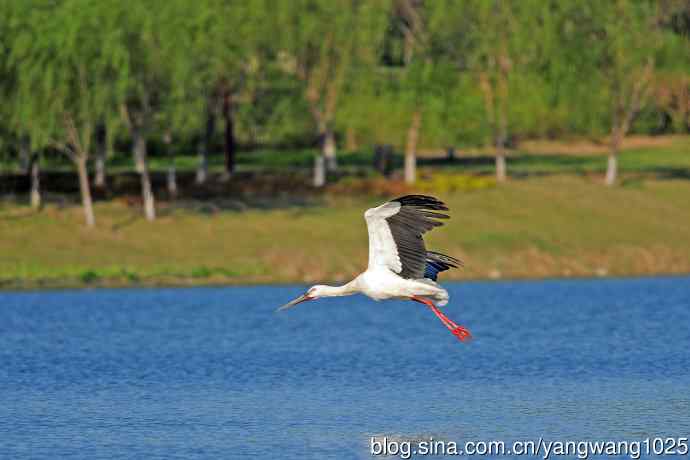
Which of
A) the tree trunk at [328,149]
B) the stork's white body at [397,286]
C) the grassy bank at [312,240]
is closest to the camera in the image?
the stork's white body at [397,286]

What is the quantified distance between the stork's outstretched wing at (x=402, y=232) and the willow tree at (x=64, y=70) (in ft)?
129

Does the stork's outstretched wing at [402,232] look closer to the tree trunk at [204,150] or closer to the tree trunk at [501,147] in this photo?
the tree trunk at [204,150]

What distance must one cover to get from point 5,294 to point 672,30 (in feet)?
128

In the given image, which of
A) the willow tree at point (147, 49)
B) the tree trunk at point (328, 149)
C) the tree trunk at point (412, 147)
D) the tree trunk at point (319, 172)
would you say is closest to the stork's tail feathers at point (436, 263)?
Answer: the willow tree at point (147, 49)

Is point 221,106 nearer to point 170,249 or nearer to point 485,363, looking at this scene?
point 170,249

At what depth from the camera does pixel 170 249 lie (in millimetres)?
64000

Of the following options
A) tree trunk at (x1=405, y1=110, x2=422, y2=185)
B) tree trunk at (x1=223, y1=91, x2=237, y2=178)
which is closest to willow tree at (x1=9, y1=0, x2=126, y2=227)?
tree trunk at (x1=223, y1=91, x2=237, y2=178)

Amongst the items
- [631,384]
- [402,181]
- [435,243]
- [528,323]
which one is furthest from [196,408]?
[402,181]

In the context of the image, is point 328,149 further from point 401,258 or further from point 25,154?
point 401,258

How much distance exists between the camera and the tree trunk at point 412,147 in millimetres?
78000

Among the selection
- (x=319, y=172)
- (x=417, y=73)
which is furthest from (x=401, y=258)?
(x=417, y=73)

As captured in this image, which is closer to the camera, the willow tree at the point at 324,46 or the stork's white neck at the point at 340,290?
the stork's white neck at the point at 340,290

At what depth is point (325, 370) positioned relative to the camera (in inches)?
1531

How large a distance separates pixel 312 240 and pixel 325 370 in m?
26.9
